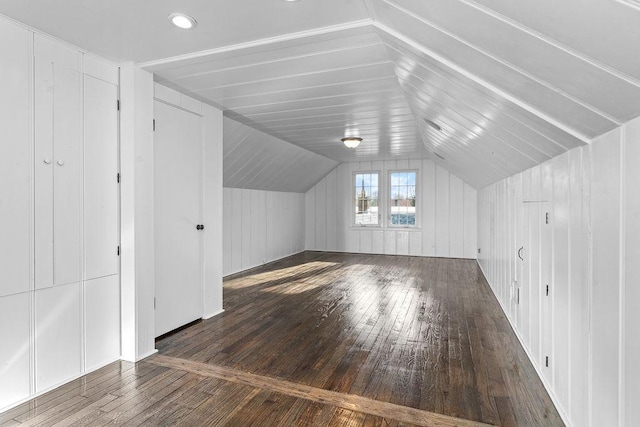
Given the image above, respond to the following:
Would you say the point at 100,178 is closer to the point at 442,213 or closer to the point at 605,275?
the point at 605,275

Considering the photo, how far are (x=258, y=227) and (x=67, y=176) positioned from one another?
4.91 meters

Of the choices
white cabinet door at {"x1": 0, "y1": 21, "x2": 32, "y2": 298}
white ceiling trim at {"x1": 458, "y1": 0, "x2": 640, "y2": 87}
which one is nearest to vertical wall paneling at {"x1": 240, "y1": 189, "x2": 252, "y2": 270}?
white cabinet door at {"x1": 0, "y1": 21, "x2": 32, "y2": 298}

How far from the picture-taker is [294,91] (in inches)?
135

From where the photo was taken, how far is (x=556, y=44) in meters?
1.03

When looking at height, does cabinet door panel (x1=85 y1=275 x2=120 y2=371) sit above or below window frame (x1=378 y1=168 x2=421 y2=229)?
below

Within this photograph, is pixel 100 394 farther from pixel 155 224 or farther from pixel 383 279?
pixel 383 279

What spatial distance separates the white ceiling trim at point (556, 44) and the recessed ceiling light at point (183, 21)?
5.49 feet

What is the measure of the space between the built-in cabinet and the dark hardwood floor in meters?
0.26

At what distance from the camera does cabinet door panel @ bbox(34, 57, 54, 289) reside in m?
2.30

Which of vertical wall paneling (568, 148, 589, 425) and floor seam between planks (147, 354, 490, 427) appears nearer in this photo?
vertical wall paneling (568, 148, 589, 425)

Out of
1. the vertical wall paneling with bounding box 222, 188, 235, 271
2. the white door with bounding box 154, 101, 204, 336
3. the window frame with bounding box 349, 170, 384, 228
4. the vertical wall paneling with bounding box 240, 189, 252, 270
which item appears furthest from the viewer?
the window frame with bounding box 349, 170, 384, 228

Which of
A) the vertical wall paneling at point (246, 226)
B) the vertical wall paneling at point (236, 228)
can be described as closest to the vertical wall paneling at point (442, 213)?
the vertical wall paneling at point (246, 226)

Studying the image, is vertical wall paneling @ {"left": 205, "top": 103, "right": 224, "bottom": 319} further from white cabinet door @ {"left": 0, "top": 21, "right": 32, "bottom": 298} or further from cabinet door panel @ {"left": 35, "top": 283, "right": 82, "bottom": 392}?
white cabinet door @ {"left": 0, "top": 21, "right": 32, "bottom": 298}

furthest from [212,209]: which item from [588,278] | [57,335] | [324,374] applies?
[588,278]
